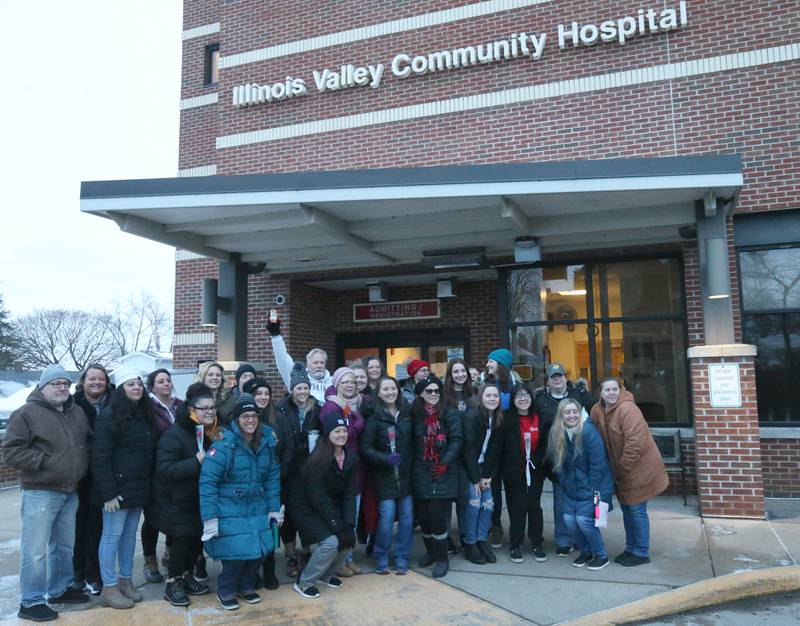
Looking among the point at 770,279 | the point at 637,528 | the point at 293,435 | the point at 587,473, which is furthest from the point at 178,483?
the point at 770,279

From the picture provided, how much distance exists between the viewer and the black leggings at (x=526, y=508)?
5996mm

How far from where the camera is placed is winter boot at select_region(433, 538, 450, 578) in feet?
18.2

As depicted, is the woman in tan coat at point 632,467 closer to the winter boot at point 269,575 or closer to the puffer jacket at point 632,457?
the puffer jacket at point 632,457

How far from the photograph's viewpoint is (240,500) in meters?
4.84

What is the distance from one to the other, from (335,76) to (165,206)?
5046mm

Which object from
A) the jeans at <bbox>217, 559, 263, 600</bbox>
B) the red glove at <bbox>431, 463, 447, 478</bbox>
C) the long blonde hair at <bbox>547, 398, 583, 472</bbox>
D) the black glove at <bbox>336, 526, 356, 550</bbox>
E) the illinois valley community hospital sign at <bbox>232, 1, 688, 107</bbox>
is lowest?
the jeans at <bbox>217, 559, 263, 600</bbox>

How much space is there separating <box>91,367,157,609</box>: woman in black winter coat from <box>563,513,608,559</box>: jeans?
3.58m

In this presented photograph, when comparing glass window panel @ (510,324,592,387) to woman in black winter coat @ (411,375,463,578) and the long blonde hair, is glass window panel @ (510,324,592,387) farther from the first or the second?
woman in black winter coat @ (411,375,463,578)

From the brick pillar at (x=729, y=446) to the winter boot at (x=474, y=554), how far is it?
2960 mm

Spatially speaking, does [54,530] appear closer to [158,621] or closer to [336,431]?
[158,621]

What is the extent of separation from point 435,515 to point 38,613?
10.0 ft

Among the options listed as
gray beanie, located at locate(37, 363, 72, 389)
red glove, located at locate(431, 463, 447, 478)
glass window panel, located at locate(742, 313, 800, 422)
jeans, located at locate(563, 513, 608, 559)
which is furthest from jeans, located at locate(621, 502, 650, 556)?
gray beanie, located at locate(37, 363, 72, 389)

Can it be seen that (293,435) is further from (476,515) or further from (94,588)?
(94,588)

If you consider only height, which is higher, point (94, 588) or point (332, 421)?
point (332, 421)
